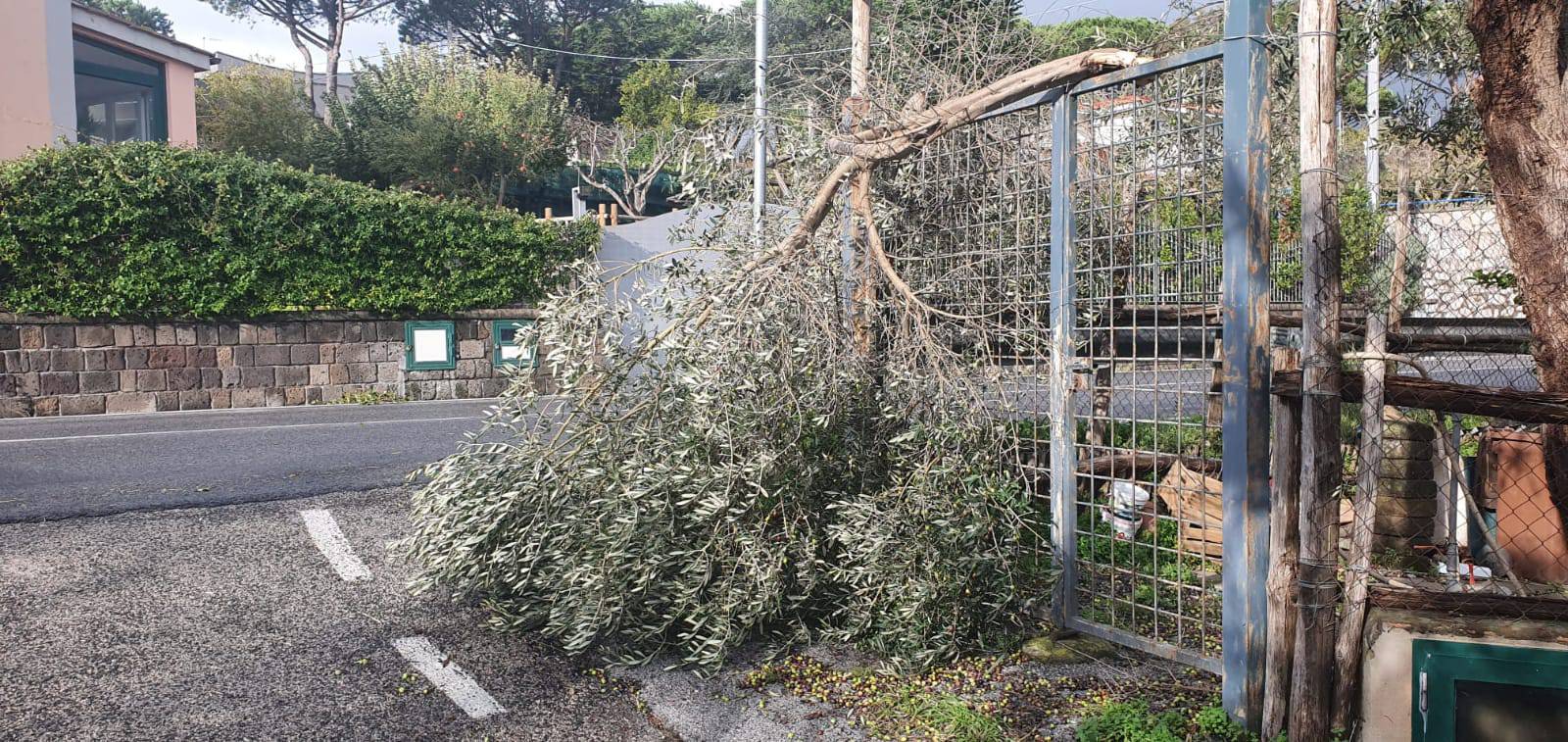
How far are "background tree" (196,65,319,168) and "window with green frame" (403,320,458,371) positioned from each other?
1250 cm

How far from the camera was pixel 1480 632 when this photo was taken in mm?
2955

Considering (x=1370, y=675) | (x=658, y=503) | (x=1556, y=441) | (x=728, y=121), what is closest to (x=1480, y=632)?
(x=1370, y=675)

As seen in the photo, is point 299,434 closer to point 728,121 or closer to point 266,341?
point 266,341

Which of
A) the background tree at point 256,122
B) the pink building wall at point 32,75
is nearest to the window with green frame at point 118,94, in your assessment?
the pink building wall at point 32,75

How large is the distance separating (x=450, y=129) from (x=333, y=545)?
62.6 ft

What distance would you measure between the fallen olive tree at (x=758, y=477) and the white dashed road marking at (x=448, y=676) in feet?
1.08

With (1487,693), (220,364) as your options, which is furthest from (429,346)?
(1487,693)

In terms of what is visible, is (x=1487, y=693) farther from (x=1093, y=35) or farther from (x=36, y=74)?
(x=36, y=74)

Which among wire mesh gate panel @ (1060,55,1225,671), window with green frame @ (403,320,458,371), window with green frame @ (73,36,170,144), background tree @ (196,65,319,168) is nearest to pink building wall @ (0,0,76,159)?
window with green frame @ (73,36,170,144)

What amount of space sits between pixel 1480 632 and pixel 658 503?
8.95ft

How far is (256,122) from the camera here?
1027 inches

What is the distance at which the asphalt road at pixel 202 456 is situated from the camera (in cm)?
663

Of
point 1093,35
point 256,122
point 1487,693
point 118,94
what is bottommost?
point 1487,693

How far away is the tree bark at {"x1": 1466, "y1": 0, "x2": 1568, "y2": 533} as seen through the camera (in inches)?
143
